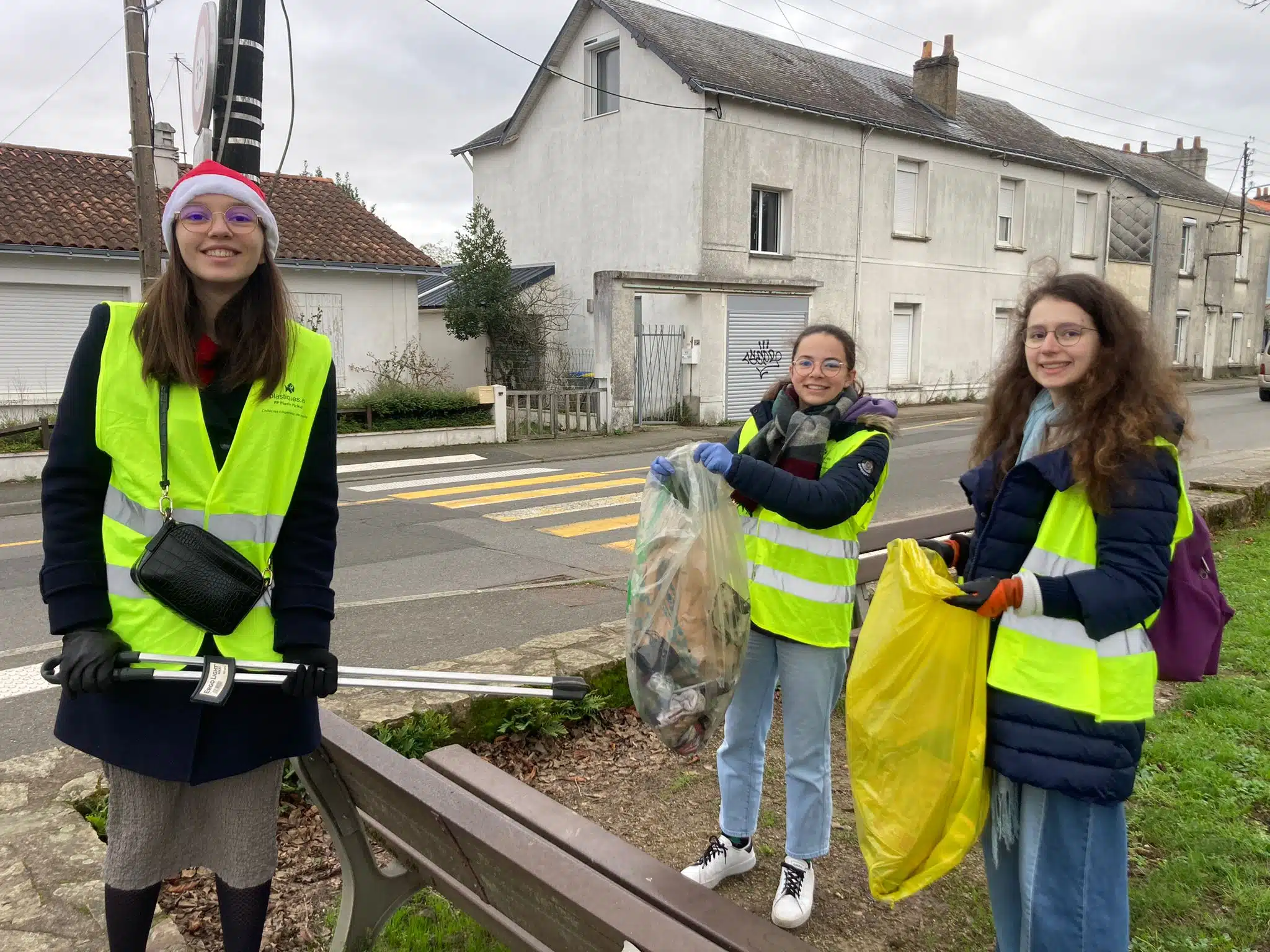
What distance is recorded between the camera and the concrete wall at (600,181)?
61.0 ft

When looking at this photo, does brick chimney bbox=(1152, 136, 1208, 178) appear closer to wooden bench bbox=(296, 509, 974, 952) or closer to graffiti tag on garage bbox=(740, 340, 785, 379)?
graffiti tag on garage bbox=(740, 340, 785, 379)

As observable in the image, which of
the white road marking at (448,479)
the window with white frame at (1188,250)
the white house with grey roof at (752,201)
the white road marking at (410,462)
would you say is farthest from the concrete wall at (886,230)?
the white road marking at (448,479)

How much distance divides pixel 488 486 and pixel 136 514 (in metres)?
9.93

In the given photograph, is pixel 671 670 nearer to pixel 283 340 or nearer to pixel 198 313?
pixel 283 340

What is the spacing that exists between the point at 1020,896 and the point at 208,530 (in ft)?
6.39

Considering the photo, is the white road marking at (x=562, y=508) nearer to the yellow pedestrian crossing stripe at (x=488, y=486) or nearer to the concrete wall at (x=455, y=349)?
the yellow pedestrian crossing stripe at (x=488, y=486)

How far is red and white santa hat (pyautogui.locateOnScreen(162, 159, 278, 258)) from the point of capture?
1.97m

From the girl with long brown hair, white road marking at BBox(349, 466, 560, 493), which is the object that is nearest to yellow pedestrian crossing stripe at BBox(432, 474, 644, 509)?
white road marking at BBox(349, 466, 560, 493)

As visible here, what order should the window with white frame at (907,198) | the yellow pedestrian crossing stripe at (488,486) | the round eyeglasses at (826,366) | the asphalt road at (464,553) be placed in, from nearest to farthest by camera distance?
1. the round eyeglasses at (826,366)
2. the asphalt road at (464,553)
3. the yellow pedestrian crossing stripe at (488,486)
4. the window with white frame at (907,198)

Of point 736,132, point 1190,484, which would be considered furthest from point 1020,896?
point 736,132

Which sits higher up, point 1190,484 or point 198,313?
point 198,313

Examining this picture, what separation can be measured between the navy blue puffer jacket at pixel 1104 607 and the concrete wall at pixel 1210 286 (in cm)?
3020

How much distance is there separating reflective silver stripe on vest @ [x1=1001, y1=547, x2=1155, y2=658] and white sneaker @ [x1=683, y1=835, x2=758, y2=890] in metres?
1.33

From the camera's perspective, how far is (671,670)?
2525 millimetres
